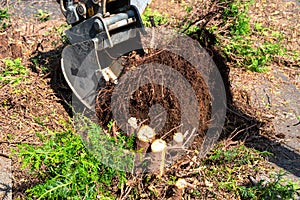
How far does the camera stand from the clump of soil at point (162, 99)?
3830 millimetres

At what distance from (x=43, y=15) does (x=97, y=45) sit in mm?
2813

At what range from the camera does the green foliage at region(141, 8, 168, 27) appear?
586 cm

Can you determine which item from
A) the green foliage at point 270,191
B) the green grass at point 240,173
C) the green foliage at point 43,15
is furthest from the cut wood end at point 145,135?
the green foliage at point 43,15

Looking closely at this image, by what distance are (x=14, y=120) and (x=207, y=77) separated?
82.3 inches

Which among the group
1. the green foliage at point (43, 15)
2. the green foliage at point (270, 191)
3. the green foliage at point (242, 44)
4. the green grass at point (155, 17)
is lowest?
the green foliage at point (270, 191)

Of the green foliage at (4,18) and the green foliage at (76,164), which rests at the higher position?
the green foliage at (4,18)

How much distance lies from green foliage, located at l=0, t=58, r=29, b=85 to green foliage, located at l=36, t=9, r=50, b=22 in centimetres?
151

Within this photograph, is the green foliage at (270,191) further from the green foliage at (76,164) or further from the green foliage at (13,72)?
the green foliage at (13,72)

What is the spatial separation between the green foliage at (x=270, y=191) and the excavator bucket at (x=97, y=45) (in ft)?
5.44

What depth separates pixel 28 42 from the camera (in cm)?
543

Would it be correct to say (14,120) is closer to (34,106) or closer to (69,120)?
(34,106)

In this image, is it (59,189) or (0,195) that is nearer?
(59,189)

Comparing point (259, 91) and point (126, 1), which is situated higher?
point (126, 1)

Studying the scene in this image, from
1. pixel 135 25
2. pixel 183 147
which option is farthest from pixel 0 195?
pixel 135 25
